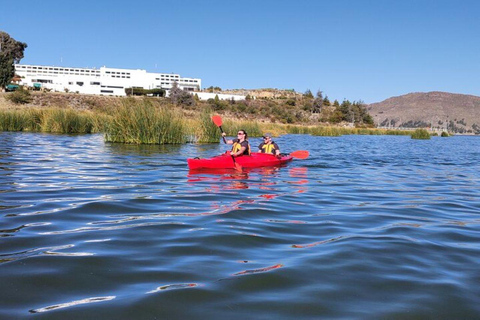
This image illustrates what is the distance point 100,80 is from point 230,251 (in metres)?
98.7

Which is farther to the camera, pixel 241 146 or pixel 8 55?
pixel 8 55

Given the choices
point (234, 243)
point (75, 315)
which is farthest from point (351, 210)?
point (75, 315)

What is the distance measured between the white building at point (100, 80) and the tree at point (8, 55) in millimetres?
7181

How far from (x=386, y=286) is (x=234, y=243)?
1678 millimetres

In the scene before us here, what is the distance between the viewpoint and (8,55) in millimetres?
72500

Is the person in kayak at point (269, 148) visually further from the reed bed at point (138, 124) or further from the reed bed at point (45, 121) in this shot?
the reed bed at point (45, 121)

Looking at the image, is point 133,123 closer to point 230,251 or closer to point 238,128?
point 238,128

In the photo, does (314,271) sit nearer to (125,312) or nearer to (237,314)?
(237,314)

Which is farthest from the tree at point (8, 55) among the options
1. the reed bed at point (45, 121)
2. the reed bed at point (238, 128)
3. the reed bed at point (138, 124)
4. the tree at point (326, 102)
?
the tree at point (326, 102)

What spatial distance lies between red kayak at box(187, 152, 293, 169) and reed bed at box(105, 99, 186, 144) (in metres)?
6.98

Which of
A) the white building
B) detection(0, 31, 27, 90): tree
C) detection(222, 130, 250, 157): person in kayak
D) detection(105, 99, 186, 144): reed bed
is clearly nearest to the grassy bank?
detection(105, 99, 186, 144): reed bed

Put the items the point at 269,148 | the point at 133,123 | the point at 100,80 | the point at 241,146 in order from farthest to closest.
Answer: the point at 100,80 → the point at 133,123 → the point at 269,148 → the point at 241,146

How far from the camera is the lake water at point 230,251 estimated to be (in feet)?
10.1

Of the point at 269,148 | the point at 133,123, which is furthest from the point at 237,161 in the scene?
the point at 133,123
